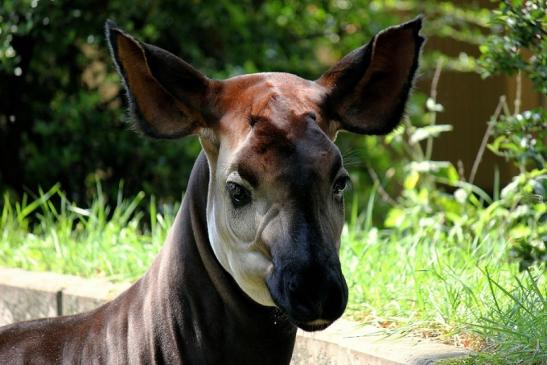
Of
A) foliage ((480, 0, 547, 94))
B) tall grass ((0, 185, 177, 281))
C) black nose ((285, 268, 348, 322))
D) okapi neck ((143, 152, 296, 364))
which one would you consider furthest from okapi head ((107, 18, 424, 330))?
tall grass ((0, 185, 177, 281))

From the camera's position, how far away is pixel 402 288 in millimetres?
4293

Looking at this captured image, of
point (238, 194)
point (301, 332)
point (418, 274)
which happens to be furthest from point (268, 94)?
point (418, 274)

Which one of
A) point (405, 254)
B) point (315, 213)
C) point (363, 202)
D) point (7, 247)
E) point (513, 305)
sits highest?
point (315, 213)

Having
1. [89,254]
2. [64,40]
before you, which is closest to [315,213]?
[89,254]

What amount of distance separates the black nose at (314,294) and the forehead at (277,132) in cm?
28

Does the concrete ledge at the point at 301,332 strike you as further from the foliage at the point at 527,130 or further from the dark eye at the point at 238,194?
the foliage at the point at 527,130

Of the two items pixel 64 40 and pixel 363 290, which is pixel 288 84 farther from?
pixel 64 40

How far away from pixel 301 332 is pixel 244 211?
4.15 feet

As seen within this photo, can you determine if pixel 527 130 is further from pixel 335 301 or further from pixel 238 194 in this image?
pixel 335 301

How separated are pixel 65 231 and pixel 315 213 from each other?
333cm

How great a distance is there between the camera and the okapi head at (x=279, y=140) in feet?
8.91

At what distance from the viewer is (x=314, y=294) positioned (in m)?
2.65

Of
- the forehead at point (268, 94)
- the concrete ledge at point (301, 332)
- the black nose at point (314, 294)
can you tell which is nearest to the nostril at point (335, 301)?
the black nose at point (314, 294)

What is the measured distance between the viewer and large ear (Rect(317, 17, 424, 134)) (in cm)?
320
